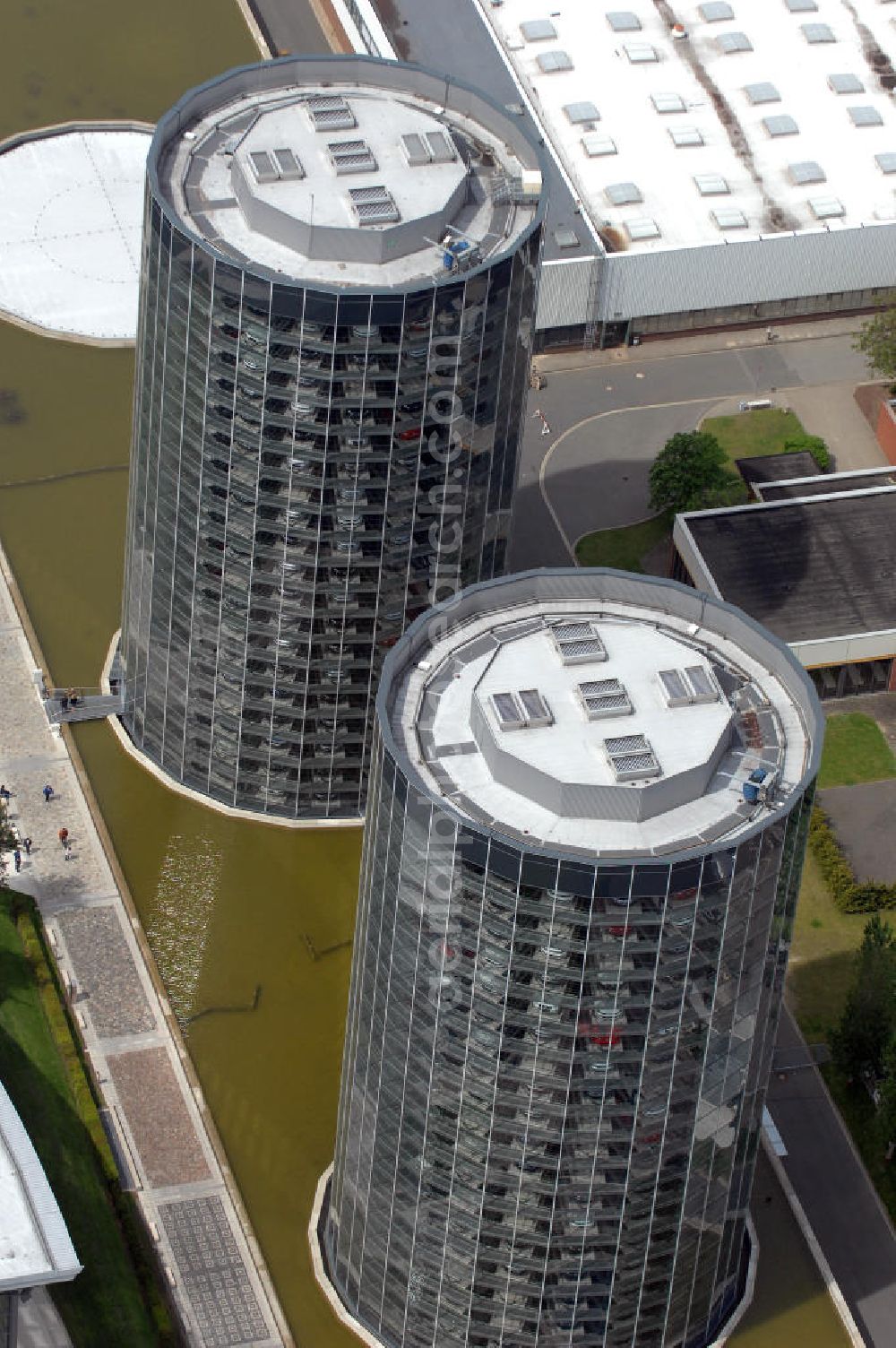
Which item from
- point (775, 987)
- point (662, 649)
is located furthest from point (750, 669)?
point (775, 987)

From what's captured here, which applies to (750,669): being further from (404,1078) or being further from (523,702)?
(404,1078)

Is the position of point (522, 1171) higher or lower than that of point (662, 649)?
lower

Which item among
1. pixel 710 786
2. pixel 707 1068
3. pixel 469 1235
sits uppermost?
pixel 710 786

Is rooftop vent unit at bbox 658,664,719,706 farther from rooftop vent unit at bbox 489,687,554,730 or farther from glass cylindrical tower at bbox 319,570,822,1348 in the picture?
rooftop vent unit at bbox 489,687,554,730

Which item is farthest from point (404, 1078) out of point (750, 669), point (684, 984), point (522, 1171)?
point (750, 669)

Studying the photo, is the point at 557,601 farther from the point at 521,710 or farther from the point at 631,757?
the point at 631,757

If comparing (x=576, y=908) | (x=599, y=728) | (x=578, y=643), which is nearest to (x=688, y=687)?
(x=599, y=728)

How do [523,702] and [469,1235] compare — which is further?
[469,1235]
